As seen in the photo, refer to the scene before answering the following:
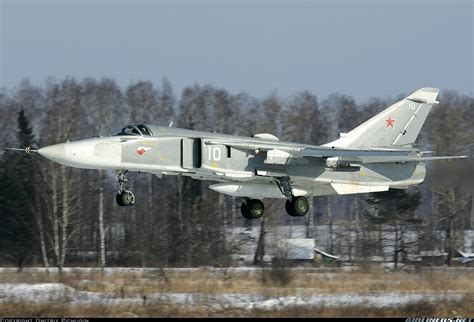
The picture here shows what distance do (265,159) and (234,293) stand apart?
353 cm

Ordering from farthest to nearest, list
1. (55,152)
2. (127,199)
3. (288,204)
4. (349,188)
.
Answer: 1. (349,188)
2. (288,204)
3. (127,199)
4. (55,152)

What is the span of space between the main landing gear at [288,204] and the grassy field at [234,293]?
67.1 inches

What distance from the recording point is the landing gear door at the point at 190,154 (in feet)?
72.8

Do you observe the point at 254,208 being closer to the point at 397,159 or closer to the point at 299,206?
the point at 299,206

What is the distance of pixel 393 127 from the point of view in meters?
25.1

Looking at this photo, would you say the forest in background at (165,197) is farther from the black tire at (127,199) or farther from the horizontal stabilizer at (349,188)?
the black tire at (127,199)

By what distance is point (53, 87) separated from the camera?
168ft

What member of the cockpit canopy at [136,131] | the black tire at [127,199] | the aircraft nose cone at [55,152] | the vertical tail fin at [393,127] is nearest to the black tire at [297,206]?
the vertical tail fin at [393,127]

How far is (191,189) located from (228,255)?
831 centimetres

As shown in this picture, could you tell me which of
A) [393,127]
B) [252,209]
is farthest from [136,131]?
[393,127]

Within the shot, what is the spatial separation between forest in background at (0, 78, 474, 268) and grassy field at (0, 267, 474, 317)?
4983mm

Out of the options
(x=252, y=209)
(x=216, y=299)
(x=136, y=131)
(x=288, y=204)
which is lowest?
(x=216, y=299)

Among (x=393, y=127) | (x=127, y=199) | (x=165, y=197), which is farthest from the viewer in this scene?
(x=165, y=197)

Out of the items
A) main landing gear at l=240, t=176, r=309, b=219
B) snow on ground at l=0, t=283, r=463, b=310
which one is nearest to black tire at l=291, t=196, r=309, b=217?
main landing gear at l=240, t=176, r=309, b=219
